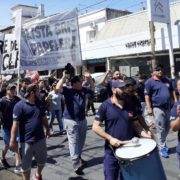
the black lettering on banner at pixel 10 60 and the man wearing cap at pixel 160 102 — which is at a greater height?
the black lettering on banner at pixel 10 60

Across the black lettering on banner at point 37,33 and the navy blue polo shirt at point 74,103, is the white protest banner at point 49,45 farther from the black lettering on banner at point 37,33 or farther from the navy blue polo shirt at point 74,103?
the navy blue polo shirt at point 74,103

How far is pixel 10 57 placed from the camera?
997 cm

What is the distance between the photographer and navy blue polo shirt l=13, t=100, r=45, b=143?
591cm

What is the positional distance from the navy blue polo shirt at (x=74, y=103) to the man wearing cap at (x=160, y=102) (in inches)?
56.5

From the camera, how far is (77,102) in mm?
7164

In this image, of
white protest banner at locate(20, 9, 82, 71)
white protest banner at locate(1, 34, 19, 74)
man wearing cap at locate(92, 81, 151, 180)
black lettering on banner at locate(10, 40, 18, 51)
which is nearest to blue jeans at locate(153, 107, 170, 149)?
white protest banner at locate(20, 9, 82, 71)

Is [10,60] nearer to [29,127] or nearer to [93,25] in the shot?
[29,127]

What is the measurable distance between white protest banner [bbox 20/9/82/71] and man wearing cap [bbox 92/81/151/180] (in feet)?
15.3

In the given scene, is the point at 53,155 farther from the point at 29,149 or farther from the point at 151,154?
the point at 151,154

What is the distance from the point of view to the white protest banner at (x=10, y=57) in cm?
980

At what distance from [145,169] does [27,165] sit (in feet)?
8.04

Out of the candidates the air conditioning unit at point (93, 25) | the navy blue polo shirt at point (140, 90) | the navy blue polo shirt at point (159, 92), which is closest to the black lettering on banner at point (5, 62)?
the navy blue polo shirt at point (140, 90)

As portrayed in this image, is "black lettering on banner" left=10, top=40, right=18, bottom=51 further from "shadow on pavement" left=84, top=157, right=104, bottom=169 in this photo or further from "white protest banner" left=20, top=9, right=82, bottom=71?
"shadow on pavement" left=84, top=157, right=104, bottom=169

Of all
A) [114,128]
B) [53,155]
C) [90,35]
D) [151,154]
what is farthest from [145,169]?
[90,35]
